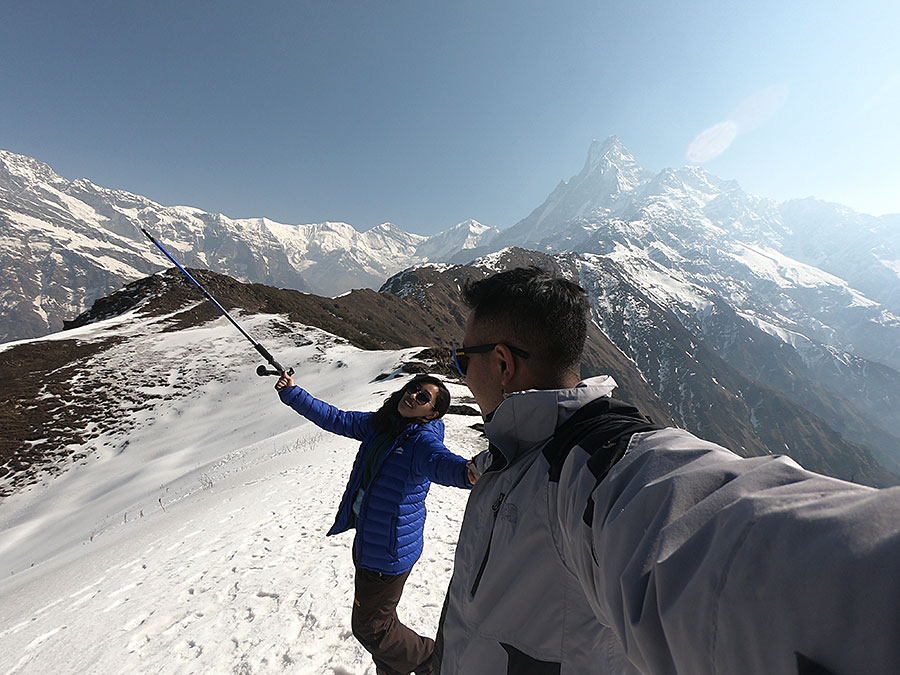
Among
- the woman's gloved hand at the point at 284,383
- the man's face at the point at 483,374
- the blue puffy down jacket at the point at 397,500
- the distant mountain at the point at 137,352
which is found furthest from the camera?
the distant mountain at the point at 137,352

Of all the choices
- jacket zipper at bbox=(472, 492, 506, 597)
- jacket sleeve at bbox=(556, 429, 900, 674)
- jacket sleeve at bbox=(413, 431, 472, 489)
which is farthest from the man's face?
jacket sleeve at bbox=(413, 431, 472, 489)

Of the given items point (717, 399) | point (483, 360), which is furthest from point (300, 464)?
point (717, 399)

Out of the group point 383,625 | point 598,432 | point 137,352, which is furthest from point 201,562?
point 137,352

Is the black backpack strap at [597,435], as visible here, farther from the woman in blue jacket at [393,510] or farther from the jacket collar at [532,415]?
the woman in blue jacket at [393,510]

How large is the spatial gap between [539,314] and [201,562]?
739 centimetres

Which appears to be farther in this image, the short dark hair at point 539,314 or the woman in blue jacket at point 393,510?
the woman in blue jacket at point 393,510

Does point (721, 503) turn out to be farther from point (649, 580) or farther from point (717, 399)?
point (717, 399)

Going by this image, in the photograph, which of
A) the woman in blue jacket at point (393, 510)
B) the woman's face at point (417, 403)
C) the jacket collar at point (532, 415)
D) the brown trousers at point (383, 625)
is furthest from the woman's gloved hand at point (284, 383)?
the jacket collar at point (532, 415)

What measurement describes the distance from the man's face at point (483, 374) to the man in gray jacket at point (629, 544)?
1 cm

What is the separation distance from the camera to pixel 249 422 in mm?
23344

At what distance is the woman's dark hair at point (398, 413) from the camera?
4.05m

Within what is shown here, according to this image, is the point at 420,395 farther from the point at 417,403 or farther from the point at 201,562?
the point at 201,562

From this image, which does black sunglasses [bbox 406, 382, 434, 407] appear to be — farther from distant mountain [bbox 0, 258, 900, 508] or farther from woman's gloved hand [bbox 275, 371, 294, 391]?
woman's gloved hand [bbox 275, 371, 294, 391]

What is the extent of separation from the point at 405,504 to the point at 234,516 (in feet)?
21.5
